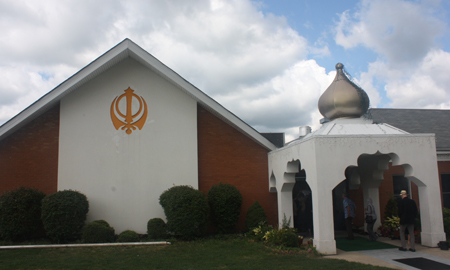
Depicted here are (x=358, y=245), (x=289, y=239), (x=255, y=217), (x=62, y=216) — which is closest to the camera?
(x=289, y=239)

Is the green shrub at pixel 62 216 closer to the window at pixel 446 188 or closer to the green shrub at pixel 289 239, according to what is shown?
the green shrub at pixel 289 239

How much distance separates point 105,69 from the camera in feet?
43.2

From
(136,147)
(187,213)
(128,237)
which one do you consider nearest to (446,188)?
(187,213)

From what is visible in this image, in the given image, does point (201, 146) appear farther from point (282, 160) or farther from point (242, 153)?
point (282, 160)

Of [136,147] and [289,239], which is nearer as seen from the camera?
[289,239]

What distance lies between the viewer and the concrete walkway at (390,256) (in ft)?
27.3

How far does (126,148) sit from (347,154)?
319 inches

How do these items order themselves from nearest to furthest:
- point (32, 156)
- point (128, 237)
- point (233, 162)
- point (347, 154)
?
point (347, 154) → point (128, 237) → point (32, 156) → point (233, 162)

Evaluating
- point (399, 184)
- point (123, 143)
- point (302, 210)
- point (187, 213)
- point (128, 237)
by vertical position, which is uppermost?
point (123, 143)

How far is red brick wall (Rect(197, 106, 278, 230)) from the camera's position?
13.7m

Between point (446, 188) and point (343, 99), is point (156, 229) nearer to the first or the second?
point (343, 99)

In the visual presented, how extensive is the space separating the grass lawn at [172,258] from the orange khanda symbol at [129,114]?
15.3ft

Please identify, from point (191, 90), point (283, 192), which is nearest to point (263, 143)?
point (283, 192)

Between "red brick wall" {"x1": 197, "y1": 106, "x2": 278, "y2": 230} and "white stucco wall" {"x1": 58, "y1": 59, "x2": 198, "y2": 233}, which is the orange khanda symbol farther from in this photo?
"red brick wall" {"x1": 197, "y1": 106, "x2": 278, "y2": 230}
